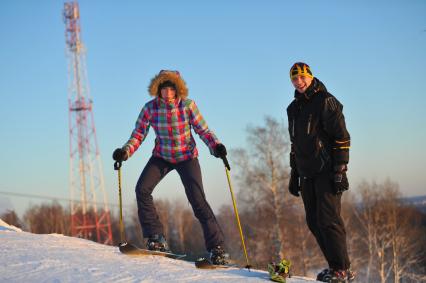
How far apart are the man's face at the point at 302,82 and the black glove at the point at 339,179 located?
0.83 m

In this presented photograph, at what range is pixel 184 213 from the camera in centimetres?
5556

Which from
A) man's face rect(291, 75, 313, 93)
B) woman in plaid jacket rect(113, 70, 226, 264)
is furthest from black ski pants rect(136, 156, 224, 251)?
man's face rect(291, 75, 313, 93)

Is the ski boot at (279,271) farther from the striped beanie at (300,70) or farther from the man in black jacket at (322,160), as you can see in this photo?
the striped beanie at (300,70)

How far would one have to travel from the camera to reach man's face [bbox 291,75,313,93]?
4483 mm

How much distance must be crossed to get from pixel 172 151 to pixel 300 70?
5.92 feet

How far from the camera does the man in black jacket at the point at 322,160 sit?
4.24m

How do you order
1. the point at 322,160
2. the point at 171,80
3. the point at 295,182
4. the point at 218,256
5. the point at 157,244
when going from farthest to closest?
1. the point at 171,80
2. the point at 157,244
3. the point at 218,256
4. the point at 295,182
5. the point at 322,160

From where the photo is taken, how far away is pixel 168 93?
18.0 ft

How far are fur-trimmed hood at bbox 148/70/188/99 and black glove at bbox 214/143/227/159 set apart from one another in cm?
75

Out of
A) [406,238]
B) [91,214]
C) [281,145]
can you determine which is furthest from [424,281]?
[91,214]

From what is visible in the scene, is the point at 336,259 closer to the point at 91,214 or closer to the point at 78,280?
the point at 78,280

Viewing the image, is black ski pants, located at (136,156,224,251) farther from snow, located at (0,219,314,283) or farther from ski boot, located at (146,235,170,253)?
snow, located at (0,219,314,283)

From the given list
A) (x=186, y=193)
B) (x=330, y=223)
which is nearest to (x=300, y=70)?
(x=330, y=223)

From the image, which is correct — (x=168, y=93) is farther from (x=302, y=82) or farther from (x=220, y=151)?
(x=302, y=82)
